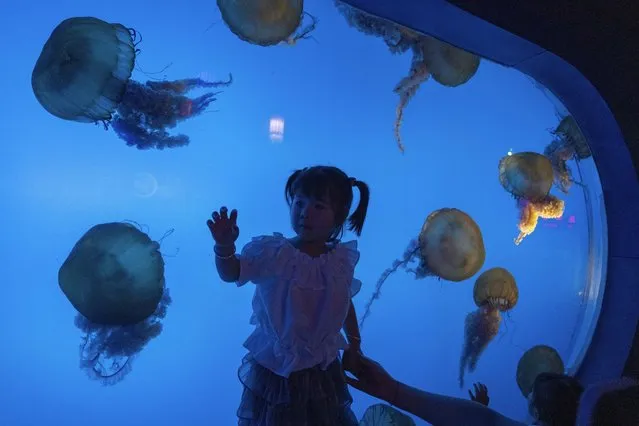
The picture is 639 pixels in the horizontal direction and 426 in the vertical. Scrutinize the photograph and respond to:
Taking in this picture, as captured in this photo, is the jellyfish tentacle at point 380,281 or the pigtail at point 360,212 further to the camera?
the jellyfish tentacle at point 380,281

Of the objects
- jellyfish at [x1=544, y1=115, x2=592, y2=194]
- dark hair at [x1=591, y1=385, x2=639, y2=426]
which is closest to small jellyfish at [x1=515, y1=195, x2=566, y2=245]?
jellyfish at [x1=544, y1=115, x2=592, y2=194]

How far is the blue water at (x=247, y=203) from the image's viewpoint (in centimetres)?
177

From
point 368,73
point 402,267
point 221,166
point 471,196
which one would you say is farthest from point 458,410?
point 368,73

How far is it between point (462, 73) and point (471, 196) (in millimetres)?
857

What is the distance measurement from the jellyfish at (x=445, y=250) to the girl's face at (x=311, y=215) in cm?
121

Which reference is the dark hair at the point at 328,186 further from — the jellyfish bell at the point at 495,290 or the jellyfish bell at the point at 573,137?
the jellyfish bell at the point at 573,137

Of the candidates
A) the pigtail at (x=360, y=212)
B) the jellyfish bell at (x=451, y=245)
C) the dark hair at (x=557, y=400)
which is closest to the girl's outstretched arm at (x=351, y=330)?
the pigtail at (x=360, y=212)

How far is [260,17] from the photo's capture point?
208 centimetres

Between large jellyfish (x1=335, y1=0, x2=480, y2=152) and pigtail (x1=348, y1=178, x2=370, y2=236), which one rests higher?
large jellyfish (x1=335, y1=0, x2=480, y2=152)

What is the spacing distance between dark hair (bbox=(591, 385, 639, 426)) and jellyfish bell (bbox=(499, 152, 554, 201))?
180 centimetres

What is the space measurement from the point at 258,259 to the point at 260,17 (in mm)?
1167

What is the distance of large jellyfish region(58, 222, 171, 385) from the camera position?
A: 165 centimetres

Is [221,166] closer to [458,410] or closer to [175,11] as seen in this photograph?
[175,11]

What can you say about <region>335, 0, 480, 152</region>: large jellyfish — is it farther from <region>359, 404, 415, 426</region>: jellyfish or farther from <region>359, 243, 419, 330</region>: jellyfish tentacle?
<region>359, 404, 415, 426</region>: jellyfish
